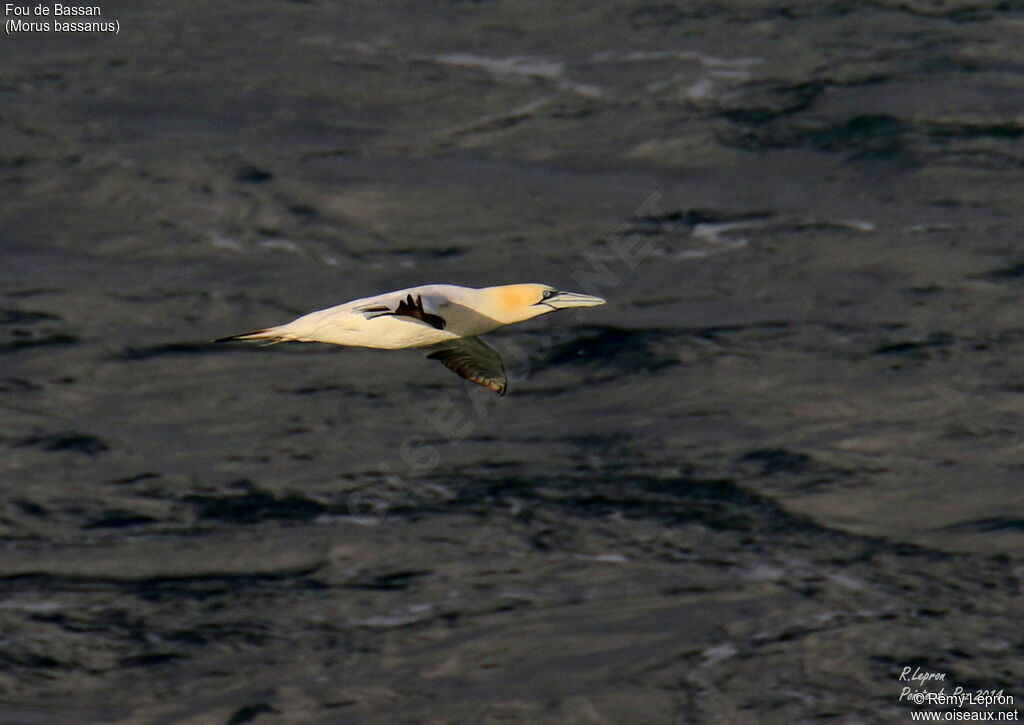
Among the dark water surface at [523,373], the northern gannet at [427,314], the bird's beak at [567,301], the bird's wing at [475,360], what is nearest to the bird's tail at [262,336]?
the northern gannet at [427,314]

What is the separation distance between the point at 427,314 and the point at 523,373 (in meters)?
11.4

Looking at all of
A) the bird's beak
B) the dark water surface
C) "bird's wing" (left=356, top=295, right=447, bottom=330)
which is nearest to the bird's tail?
"bird's wing" (left=356, top=295, right=447, bottom=330)

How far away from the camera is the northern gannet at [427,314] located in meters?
13.7

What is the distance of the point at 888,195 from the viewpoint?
2780cm

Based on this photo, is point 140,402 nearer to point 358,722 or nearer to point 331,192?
point 331,192

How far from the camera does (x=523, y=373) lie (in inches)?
969

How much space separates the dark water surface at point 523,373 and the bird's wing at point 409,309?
21.2 feet

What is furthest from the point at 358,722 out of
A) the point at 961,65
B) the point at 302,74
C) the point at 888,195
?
the point at 961,65

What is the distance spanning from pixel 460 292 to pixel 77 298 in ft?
45.6

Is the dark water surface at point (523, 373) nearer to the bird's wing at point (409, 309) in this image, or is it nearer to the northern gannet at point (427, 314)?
the northern gannet at point (427, 314)

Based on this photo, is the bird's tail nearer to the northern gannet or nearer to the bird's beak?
the northern gannet

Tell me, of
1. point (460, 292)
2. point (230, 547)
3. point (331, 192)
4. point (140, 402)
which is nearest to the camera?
point (460, 292)

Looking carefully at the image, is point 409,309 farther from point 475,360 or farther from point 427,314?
point 475,360

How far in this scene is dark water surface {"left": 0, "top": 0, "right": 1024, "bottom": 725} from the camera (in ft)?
64.6
